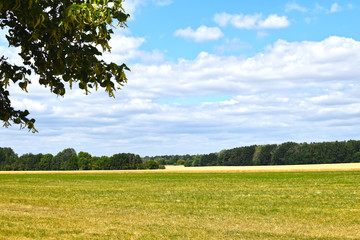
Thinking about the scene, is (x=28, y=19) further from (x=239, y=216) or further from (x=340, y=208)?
(x=340, y=208)

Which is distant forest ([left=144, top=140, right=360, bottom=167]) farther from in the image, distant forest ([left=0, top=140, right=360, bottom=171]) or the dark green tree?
the dark green tree

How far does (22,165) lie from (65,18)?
6073 inches

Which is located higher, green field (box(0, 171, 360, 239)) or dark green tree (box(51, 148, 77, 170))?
dark green tree (box(51, 148, 77, 170))

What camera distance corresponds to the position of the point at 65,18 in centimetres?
1013

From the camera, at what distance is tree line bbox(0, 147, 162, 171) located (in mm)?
126438

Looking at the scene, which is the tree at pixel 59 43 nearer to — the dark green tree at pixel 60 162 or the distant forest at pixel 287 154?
the distant forest at pixel 287 154

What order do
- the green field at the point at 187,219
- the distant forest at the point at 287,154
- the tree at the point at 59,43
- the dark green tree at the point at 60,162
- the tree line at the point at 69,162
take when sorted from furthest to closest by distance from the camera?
the dark green tree at the point at 60,162
the tree line at the point at 69,162
the distant forest at the point at 287,154
the green field at the point at 187,219
the tree at the point at 59,43

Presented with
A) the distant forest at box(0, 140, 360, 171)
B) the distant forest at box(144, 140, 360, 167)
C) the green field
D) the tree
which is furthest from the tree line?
the tree

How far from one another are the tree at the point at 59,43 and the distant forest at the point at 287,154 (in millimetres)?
115428

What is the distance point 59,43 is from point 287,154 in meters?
119

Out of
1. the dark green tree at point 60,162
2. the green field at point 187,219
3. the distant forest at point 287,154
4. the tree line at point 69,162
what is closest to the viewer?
the green field at point 187,219

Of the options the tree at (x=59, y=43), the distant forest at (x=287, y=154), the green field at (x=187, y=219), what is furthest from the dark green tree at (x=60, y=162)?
the tree at (x=59, y=43)

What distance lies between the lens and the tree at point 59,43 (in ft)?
33.9

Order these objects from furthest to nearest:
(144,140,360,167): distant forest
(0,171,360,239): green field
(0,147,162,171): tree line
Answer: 1. (0,147,162,171): tree line
2. (144,140,360,167): distant forest
3. (0,171,360,239): green field
